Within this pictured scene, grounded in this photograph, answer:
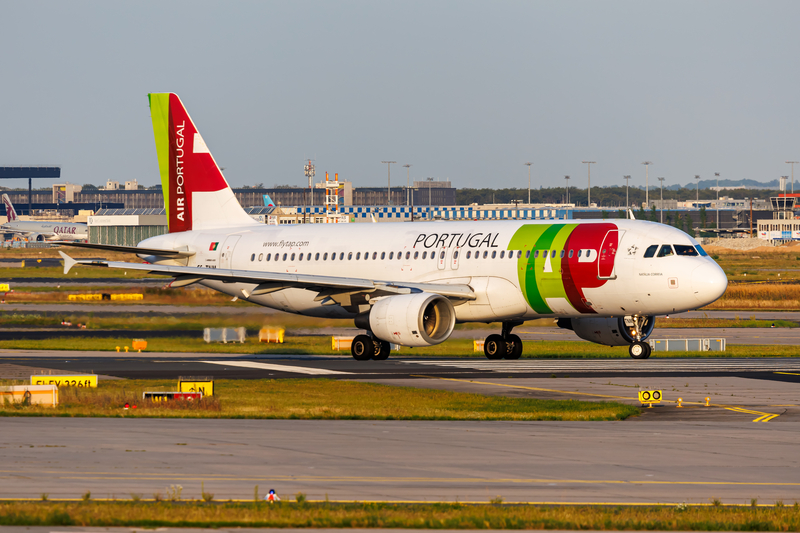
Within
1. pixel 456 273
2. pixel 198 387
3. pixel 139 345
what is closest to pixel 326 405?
pixel 198 387

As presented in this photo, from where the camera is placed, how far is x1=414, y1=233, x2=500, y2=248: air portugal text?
42.3 m

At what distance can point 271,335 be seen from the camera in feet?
165

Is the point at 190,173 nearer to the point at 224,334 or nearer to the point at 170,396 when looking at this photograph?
the point at 224,334

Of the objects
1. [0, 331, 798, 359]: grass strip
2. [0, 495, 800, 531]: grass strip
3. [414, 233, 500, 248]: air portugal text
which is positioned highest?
[414, 233, 500, 248]: air portugal text

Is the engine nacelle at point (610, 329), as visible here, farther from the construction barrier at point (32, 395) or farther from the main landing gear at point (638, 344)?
the construction barrier at point (32, 395)

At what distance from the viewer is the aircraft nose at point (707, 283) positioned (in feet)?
125

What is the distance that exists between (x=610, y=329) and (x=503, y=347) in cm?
462

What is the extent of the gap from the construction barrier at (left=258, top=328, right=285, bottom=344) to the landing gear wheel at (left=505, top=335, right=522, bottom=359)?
11.8 meters

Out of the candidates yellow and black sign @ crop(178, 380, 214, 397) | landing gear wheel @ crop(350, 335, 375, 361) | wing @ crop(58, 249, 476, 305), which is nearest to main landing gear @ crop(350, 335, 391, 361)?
landing gear wheel @ crop(350, 335, 375, 361)

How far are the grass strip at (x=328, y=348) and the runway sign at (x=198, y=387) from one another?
17.1 meters

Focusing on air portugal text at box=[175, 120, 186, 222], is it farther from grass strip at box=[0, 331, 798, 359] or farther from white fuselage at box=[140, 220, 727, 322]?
grass strip at box=[0, 331, 798, 359]

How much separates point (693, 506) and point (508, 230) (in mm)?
27164

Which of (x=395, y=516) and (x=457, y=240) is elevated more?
(x=457, y=240)

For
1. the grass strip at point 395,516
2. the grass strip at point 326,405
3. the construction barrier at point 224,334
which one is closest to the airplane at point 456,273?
the construction barrier at point 224,334
